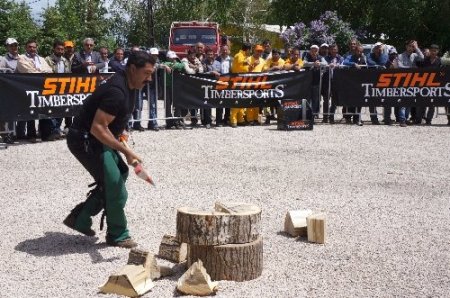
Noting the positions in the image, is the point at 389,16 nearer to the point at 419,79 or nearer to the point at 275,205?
the point at 419,79

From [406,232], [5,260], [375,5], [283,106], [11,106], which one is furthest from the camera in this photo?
[375,5]

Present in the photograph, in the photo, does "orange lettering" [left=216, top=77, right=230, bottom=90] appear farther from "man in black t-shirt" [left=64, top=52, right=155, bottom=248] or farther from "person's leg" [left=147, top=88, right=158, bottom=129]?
"man in black t-shirt" [left=64, top=52, right=155, bottom=248]

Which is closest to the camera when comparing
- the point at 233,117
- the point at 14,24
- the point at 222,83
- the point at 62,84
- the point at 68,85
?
the point at 62,84

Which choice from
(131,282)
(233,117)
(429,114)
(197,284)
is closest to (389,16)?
(429,114)

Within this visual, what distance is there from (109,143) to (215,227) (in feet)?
4.06

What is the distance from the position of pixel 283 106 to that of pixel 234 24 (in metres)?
41.3

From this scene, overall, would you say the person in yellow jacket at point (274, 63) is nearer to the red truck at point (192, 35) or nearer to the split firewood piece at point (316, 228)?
the split firewood piece at point (316, 228)

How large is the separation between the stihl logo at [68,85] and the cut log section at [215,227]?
819cm

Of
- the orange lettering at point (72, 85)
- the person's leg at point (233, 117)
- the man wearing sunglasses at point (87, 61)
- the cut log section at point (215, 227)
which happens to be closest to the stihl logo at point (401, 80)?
the person's leg at point (233, 117)

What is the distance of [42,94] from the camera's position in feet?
41.8

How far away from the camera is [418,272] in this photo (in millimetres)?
5633

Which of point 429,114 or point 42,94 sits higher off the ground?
point 42,94

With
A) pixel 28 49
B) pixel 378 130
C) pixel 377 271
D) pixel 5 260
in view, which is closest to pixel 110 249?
pixel 5 260

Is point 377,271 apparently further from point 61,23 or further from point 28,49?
point 61,23
